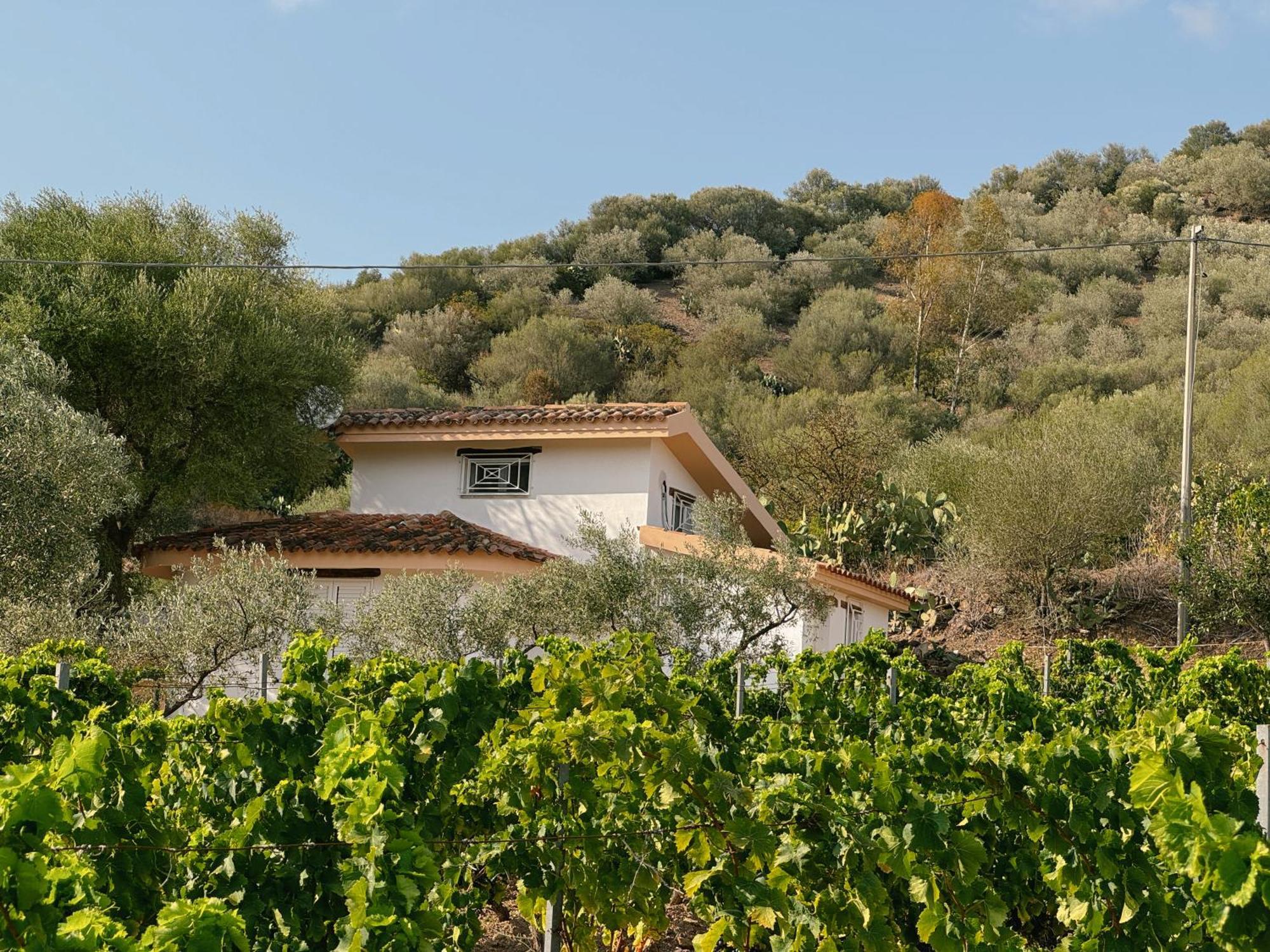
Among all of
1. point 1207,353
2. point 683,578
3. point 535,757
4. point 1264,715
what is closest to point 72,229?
Answer: point 683,578

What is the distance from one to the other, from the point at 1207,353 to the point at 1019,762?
37.0m

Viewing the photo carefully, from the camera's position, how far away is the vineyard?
3.74 m

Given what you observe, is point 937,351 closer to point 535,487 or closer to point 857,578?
point 857,578

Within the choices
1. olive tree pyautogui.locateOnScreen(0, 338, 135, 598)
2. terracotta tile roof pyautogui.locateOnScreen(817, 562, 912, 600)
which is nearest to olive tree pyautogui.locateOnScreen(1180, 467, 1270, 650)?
terracotta tile roof pyautogui.locateOnScreen(817, 562, 912, 600)

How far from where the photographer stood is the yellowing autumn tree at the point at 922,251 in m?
46.4

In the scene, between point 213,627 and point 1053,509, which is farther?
point 1053,509

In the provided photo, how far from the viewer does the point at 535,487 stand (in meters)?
20.3

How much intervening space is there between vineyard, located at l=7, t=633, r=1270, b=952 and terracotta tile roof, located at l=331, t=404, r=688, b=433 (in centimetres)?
1221

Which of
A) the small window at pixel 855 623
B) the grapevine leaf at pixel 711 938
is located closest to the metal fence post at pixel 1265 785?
the grapevine leaf at pixel 711 938

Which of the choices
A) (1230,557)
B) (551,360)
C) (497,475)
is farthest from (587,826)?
(551,360)

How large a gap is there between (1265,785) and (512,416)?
16.8 meters

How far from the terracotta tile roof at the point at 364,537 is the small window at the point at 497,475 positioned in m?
0.76

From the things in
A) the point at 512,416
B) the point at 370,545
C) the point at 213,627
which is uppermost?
the point at 512,416

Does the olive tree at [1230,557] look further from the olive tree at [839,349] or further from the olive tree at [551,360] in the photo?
the olive tree at [551,360]
